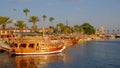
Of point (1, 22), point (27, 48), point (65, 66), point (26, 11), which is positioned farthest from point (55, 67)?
point (26, 11)

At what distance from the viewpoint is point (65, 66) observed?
197 feet

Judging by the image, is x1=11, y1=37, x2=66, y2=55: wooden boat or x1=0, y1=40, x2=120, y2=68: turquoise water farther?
x1=11, y1=37, x2=66, y2=55: wooden boat

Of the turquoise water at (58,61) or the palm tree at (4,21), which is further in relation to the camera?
the palm tree at (4,21)

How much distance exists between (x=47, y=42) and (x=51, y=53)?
4.14 metres

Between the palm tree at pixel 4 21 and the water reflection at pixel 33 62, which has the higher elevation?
the palm tree at pixel 4 21

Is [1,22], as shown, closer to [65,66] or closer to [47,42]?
[47,42]

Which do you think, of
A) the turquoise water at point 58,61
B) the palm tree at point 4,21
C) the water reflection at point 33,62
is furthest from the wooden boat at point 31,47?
the palm tree at point 4,21

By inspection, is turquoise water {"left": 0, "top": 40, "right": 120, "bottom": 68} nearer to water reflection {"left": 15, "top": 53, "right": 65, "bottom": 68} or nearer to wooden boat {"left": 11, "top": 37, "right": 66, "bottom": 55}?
water reflection {"left": 15, "top": 53, "right": 65, "bottom": 68}

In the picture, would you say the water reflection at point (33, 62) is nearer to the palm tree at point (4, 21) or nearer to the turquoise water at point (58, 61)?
the turquoise water at point (58, 61)

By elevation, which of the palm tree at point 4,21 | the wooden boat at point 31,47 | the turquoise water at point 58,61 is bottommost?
the turquoise water at point 58,61

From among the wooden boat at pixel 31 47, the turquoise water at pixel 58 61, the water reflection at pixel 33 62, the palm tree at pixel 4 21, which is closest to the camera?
the water reflection at pixel 33 62

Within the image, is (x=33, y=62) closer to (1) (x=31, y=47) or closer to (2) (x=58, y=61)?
(2) (x=58, y=61)

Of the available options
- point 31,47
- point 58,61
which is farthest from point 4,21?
point 58,61

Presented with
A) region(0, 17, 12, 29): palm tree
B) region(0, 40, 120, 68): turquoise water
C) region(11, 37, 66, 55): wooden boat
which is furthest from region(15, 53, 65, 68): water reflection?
region(0, 17, 12, 29): palm tree
